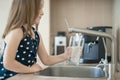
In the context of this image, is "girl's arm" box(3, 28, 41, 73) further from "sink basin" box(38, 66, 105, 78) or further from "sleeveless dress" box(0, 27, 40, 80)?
"sink basin" box(38, 66, 105, 78)

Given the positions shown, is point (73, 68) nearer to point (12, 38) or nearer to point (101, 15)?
point (12, 38)

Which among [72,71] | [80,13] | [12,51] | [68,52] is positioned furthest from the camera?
[80,13]

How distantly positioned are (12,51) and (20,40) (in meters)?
0.08

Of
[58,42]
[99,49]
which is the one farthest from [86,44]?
[58,42]

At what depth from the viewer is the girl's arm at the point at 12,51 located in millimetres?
1147

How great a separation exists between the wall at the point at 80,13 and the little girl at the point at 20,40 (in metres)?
2.13

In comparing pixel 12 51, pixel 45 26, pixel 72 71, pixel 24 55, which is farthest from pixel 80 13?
pixel 12 51

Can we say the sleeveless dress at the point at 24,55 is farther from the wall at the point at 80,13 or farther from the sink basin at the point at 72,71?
the wall at the point at 80,13

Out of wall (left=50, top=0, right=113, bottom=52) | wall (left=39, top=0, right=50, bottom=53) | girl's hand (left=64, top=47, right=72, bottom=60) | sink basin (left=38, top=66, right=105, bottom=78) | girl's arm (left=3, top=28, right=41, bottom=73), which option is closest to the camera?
girl's arm (left=3, top=28, right=41, bottom=73)

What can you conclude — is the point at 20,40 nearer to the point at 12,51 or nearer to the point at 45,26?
the point at 12,51

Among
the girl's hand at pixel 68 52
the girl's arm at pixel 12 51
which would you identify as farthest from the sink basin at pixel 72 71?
the girl's arm at pixel 12 51

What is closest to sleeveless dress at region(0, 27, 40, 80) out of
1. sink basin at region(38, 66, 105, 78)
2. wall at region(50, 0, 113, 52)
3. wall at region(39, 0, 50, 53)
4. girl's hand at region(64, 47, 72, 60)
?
girl's hand at region(64, 47, 72, 60)

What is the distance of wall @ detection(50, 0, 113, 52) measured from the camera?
3.39m

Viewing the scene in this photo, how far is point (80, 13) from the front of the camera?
3.42 m
